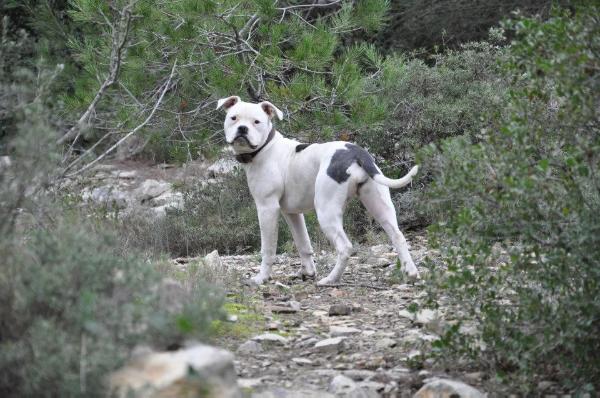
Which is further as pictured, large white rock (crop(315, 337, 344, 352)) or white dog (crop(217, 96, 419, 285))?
white dog (crop(217, 96, 419, 285))

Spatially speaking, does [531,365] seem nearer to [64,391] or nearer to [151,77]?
[64,391]

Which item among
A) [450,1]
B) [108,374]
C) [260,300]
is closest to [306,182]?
[260,300]

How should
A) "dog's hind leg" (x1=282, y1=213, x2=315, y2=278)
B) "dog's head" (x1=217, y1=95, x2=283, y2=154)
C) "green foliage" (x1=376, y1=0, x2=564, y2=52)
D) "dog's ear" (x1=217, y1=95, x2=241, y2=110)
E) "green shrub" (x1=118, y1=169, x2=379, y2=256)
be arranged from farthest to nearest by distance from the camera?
"green foliage" (x1=376, y1=0, x2=564, y2=52), "green shrub" (x1=118, y1=169, x2=379, y2=256), "dog's hind leg" (x1=282, y1=213, x2=315, y2=278), "dog's ear" (x1=217, y1=95, x2=241, y2=110), "dog's head" (x1=217, y1=95, x2=283, y2=154)

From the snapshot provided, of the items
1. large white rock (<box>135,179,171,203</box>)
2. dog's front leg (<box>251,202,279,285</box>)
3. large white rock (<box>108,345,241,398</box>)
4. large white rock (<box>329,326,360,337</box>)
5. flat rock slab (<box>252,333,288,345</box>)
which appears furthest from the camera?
large white rock (<box>135,179,171,203</box>)

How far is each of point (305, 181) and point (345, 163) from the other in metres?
0.54

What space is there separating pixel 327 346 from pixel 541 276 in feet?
4.67

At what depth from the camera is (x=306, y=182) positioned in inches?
283

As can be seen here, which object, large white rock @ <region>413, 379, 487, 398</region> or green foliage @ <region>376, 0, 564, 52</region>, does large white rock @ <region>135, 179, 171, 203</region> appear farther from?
large white rock @ <region>413, 379, 487, 398</region>

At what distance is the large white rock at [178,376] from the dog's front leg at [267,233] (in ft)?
13.0

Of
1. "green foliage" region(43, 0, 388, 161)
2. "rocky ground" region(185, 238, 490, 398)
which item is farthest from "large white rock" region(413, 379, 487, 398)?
"green foliage" region(43, 0, 388, 161)

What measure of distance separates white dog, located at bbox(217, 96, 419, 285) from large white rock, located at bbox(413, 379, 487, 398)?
8.81ft

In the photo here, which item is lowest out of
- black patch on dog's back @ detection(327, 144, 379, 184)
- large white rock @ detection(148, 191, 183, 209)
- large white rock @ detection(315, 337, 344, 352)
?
large white rock @ detection(148, 191, 183, 209)

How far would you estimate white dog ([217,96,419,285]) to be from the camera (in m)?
6.81

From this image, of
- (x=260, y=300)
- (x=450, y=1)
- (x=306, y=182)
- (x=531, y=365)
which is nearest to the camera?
(x=531, y=365)
